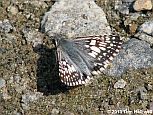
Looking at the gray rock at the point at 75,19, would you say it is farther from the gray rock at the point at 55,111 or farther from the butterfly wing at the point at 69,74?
the gray rock at the point at 55,111

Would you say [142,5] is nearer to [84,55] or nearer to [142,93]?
[84,55]

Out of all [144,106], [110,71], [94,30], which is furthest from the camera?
[94,30]

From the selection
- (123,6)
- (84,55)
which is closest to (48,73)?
(84,55)

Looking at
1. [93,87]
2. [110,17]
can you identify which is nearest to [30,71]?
[93,87]

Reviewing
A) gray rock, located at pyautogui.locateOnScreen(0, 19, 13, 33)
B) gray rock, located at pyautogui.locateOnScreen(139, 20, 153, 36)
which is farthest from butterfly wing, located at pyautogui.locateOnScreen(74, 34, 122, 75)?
gray rock, located at pyautogui.locateOnScreen(0, 19, 13, 33)

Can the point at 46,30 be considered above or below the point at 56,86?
above

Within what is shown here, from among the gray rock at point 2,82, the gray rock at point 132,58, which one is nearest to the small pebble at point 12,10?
the gray rock at point 2,82

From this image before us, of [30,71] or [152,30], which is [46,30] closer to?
[30,71]
